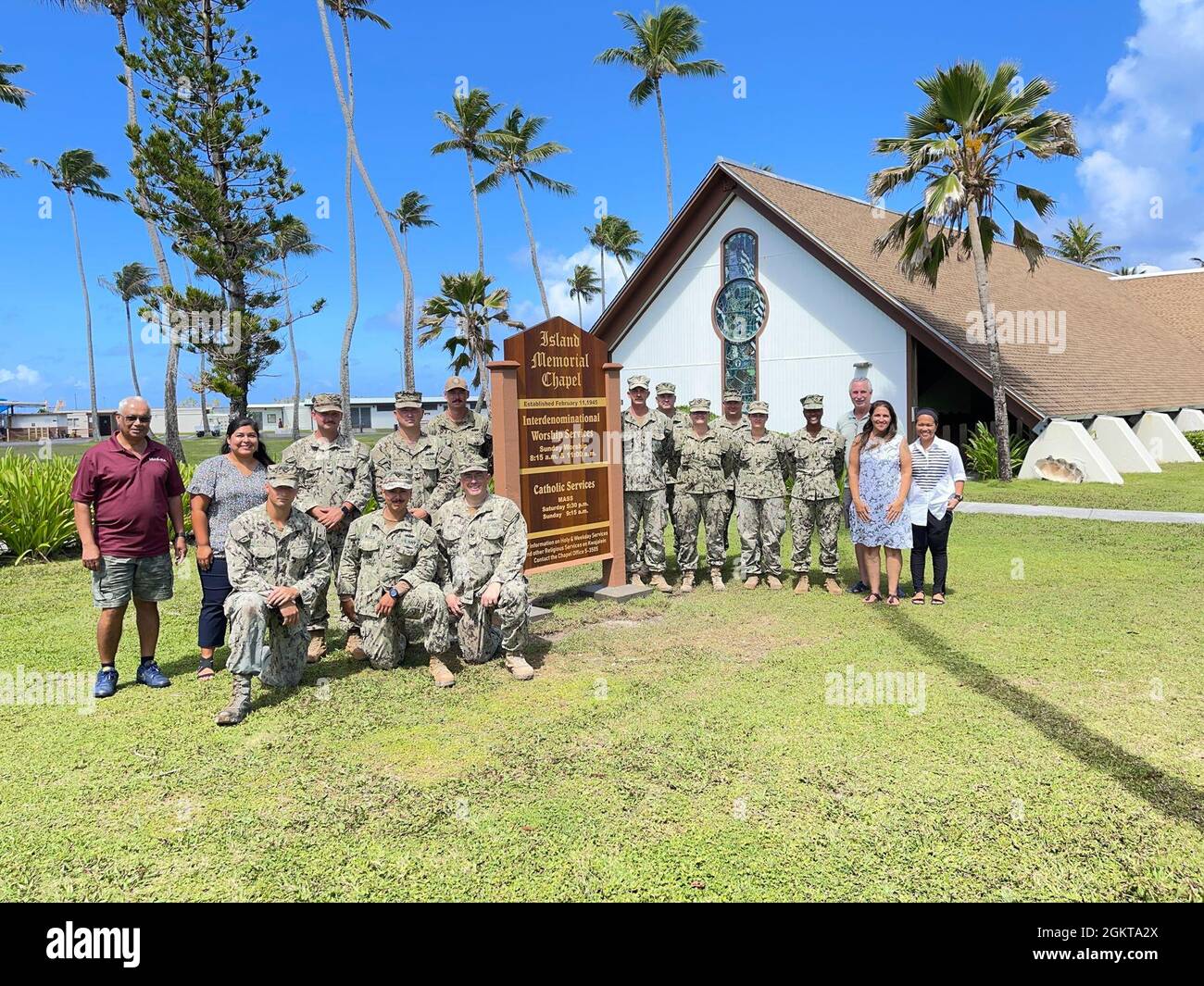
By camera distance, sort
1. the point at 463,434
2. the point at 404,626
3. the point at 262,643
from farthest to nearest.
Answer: the point at 463,434
the point at 404,626
the point at 262,643

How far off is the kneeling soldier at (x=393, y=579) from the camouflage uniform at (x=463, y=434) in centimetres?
133

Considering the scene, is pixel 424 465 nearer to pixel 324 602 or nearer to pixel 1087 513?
pixel 324 602

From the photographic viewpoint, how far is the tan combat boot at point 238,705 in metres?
4.62

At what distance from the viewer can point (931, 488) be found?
7.00 meters

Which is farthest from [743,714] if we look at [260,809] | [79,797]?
[79,797]

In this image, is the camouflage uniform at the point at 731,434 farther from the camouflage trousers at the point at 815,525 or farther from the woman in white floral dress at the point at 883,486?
the woman in white floral dress at the point at 883,486

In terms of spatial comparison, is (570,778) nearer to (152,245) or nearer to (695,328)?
(695,328)

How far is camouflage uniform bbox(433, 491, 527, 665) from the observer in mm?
5602

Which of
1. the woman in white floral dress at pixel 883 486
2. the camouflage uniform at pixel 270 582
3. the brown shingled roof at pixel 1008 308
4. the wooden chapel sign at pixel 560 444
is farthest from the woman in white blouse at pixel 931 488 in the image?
the brown shingled roof at pixel 1008 308

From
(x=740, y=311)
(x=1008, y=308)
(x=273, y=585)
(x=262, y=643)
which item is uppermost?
(x=1008, y=308)

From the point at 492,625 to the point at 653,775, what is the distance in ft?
7.15

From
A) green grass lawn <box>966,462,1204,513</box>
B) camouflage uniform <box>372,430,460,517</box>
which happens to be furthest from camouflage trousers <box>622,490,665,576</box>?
green grass lawn <box>966,462,1204,513</box>

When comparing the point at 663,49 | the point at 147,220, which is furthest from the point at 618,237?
the point at 147,220

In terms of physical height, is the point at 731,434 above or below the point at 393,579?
above
